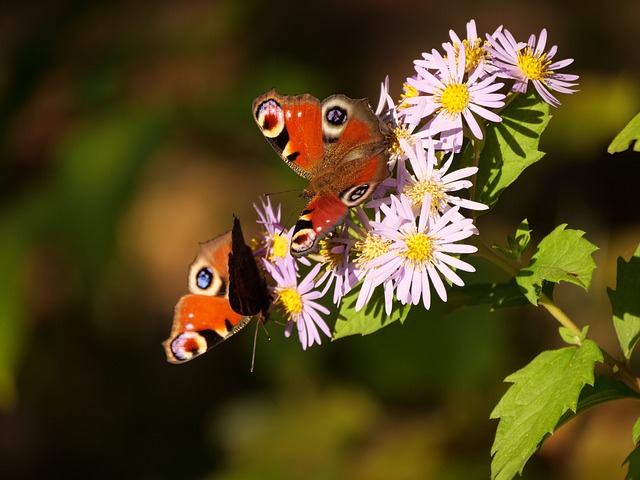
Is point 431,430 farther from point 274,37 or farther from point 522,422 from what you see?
point 274,37

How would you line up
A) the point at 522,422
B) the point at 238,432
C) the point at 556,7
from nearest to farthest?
the point at 522,422, the point at 238,432, the point at 556,7

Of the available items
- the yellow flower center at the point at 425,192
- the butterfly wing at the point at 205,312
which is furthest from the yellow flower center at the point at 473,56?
the butterfly wing at the point at 205,312

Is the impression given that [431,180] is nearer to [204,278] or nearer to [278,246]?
[278,246]

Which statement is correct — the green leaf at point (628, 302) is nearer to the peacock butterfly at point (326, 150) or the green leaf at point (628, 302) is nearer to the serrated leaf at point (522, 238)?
the serrated leaf at point (522, 238)

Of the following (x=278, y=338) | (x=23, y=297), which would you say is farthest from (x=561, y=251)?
(x=23, y=297)

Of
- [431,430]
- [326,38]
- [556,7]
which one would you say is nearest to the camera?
[431,430]

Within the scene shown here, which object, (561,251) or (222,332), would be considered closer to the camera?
(561,251)
